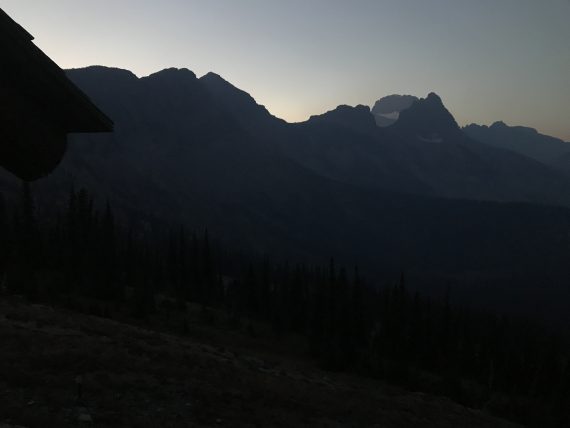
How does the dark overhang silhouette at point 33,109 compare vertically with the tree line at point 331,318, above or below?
above

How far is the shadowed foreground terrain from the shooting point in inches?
512

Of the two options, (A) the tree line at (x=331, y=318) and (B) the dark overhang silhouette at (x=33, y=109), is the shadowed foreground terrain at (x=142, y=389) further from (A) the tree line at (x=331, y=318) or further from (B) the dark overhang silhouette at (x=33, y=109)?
(A) the tree line at (x=331, y=318)

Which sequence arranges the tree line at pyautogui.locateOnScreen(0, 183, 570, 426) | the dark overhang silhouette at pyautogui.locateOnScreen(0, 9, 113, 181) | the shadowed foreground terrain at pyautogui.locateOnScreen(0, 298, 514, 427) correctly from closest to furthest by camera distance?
the dark overhang silhouette at pyautogui.locateOnScreen(0, 9, 113, 181)
the shadowed foreground terrain at pyautogui.locateOnScreen(0, 298, 514, 427)
the tree line at pyautogui.locateOnScreen(0, 183, 570, 426)

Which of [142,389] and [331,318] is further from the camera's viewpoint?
[331,318]

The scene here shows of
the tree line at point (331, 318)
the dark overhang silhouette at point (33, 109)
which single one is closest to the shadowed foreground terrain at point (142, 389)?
the dark overhang silhouette at point (33, 109)

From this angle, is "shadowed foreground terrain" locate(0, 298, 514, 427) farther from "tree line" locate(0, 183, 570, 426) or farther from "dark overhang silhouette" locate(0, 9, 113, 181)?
"tree line" locate(0, 183, 570, 426)

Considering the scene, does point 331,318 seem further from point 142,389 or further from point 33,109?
point 33,109

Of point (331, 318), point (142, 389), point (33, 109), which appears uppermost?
point (33, 109)

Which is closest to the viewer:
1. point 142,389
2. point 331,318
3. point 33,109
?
point 33,109

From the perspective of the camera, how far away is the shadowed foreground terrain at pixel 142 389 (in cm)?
1299

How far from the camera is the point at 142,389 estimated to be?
16469 mm

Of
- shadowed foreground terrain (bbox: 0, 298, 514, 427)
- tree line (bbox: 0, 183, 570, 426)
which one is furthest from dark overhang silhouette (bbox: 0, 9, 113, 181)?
tree line (bbox: 0, 183, 570, 426)

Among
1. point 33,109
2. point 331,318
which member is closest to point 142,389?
point 33,109

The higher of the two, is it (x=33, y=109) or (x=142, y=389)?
(x=33, y=109)
